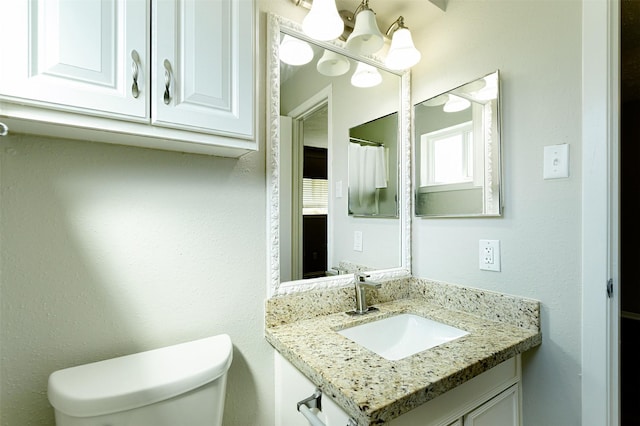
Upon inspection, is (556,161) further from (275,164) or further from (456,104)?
(275,164)

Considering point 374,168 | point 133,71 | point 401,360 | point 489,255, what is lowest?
point 401,360

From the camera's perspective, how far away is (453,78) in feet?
4.24

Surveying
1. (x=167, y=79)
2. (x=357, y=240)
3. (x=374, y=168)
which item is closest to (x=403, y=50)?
(x=374, y=168)

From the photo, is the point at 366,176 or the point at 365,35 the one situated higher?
the point at 365,35

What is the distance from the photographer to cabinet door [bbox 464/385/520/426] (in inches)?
33.8

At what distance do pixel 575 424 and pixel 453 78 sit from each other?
1390 mm

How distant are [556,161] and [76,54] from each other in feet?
4.62

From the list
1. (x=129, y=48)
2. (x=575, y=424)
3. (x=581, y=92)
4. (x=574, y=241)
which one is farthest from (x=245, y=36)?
(x=575, y=424)

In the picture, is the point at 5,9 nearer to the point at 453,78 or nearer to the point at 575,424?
the point at 453,78

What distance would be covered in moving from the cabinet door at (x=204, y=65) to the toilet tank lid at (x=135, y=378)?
64cm

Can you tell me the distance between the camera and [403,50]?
1285mm

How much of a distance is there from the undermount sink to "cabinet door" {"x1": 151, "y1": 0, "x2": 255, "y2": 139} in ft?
2.84

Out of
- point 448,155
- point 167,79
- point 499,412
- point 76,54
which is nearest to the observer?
point 76,54

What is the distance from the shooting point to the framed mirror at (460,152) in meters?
1.15
